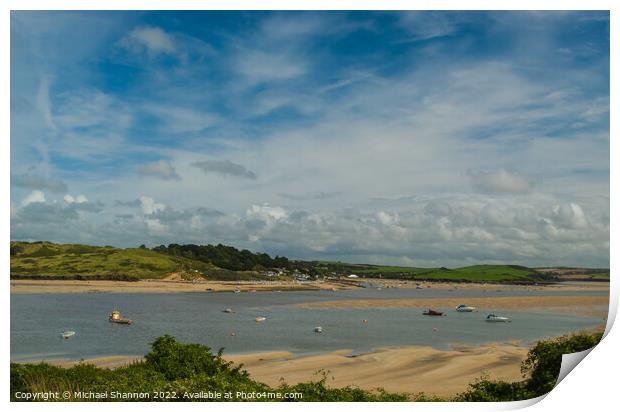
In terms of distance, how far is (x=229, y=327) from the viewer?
18.1 m

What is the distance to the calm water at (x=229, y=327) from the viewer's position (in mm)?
13500

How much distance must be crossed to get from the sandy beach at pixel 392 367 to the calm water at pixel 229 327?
3.37ft

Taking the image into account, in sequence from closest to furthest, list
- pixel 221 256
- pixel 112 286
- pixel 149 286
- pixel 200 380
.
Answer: pixel 200 380 → pixel 221 256 → pixel 112 286 → pixel 149 286

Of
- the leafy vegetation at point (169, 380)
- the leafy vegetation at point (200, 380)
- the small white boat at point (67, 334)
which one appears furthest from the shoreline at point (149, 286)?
the leafy vegetation at point (169, 380)

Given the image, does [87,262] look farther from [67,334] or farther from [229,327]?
[229,327]

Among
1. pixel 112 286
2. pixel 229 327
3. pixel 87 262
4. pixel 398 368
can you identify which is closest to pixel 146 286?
pixel 112 286

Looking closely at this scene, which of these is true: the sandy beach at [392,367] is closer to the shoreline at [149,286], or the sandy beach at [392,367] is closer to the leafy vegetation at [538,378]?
the leafy vegetation at [538,378]

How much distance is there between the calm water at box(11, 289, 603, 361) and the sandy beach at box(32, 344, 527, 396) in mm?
1027

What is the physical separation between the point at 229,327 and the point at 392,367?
26.5ft

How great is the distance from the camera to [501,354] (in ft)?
43.5

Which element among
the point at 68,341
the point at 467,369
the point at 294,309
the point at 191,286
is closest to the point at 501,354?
the point at 467,369

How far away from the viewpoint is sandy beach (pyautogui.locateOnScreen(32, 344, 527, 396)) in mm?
9844
